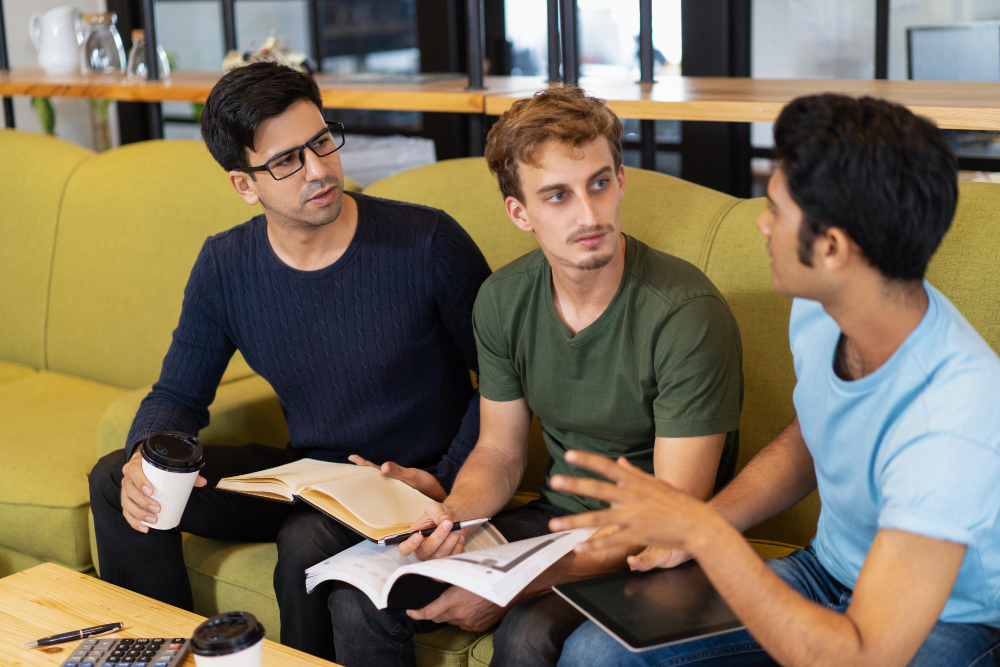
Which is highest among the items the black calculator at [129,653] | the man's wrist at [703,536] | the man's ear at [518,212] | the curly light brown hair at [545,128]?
the curly light brown hair at [545,128]

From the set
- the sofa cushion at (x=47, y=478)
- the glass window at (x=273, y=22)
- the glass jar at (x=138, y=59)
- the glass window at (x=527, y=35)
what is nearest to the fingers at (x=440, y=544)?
the sofa cushion at (x=47, y=478)

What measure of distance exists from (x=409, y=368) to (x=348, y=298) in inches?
6.7

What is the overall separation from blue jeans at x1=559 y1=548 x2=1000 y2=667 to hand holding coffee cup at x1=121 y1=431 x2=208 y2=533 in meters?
0.61

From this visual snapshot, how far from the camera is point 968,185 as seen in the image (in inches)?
61.2

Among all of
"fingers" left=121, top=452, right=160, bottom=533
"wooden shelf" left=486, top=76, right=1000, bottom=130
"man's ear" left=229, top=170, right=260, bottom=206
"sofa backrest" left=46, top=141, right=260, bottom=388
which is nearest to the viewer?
"fingers" left=121, top=452, right=160, bottom=533

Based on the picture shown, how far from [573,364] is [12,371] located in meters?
1.87

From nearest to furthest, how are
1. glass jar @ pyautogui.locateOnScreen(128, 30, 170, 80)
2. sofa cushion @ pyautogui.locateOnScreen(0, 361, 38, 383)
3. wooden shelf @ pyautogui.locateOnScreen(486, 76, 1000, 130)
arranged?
wooden shelf @ pyautogui.locateOnScreen(486, 76, 1000, 130) < sofa cushion @ pyautogui.locateOnScreen(0, 361, 38, 383) < glass jar @ pyautogui.locateOnScreen(128, 30, 170, 80)

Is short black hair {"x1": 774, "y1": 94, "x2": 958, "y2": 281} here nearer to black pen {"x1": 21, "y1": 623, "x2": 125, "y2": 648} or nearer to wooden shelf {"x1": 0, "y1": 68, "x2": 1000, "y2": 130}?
wooden shelf {"x1": 0, "y1": 68, "x2": 1000, "y2": 130}

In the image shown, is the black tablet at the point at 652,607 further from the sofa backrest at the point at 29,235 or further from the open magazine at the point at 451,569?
the sofa backrest at the point at 29,235

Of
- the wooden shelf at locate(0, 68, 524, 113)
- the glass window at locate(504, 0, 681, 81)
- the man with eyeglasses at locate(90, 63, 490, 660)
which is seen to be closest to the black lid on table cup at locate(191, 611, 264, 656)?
the man with eyeglasses at locate(90, 63, 490, 660)

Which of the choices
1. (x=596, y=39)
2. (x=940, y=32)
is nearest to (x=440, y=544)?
(x=940, y=32)

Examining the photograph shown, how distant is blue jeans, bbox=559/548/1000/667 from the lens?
109 centimetres

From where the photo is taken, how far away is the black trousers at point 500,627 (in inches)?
49.5

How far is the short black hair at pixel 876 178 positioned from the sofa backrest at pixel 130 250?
158cm
